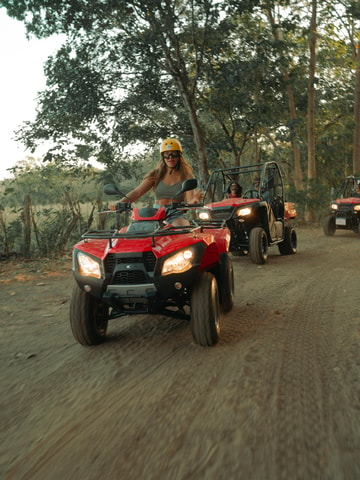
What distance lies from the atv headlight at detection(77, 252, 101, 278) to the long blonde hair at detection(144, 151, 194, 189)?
5.71ft

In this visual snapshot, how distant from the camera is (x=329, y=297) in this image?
5.99 metres

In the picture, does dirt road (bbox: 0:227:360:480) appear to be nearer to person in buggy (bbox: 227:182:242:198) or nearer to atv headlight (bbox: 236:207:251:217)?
atv headlight (bbox: 236:207:251:217)

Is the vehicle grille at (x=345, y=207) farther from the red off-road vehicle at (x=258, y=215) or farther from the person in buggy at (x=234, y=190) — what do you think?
the person in buggy at (x=234, y=190)

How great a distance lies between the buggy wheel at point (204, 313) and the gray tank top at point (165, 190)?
1601 mm

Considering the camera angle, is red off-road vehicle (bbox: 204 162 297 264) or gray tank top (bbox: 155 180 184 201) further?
red off-road vehicle (bbox: 204 162 297 264)

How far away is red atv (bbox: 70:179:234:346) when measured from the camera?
391cm

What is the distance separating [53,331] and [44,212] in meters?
7.25

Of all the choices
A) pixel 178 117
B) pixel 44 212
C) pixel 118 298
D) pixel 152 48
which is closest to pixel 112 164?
pixel 178 117

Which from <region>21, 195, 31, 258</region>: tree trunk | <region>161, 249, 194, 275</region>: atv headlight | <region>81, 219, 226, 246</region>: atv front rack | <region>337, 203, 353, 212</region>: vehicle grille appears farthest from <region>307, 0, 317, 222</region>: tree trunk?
<region>161, 249, 194, 275</region>: atv headlight

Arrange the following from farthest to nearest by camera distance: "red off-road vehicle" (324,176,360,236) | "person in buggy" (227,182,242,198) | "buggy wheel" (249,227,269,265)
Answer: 1. "red off-road vehicle" (324,176,360,236)
2. "person in buggy" (227,182,242,198)
3. "buggy wheel" (249,227,269,265)

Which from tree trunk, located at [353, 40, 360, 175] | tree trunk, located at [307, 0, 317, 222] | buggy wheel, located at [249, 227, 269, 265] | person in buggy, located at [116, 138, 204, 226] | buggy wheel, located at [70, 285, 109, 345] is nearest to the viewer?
buggy wheel, located at [70, 285, 109, 345]

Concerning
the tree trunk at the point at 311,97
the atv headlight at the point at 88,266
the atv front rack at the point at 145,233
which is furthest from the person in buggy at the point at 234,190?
the tree trunk at the point at 311,97

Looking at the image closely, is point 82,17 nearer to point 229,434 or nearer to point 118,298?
point 118,298

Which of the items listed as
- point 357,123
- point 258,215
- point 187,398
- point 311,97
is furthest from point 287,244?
point 357,123
